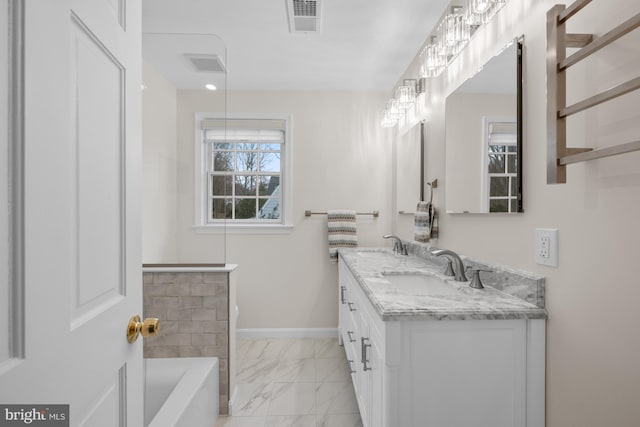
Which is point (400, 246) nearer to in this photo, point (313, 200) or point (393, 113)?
point (313, 200)

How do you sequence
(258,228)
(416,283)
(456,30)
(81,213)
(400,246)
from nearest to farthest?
(81,213) → (456,30) → (416,283) → (400,246) → (258,228)

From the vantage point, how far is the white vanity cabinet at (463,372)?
3.97 ft

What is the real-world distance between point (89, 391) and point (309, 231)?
279 centimetres

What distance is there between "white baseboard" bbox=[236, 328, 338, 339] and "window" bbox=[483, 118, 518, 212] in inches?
87.7

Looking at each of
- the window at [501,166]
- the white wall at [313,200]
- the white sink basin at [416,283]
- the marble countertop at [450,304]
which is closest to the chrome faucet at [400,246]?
the white wall at [313,200]

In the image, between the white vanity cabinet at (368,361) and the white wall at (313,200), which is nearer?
the white vanity cabinet at (368,361)

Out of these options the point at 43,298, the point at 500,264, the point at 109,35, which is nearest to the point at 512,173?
the point at 500,264

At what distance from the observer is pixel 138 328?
0.88 metres

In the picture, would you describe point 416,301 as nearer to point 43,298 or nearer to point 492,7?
point 43,298

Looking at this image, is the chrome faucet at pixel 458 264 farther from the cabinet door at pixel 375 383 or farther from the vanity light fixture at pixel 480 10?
the vanity light fixture at pixel 480 10

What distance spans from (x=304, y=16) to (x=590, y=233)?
1.93 meters

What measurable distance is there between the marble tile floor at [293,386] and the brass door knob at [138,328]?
4.77 ft

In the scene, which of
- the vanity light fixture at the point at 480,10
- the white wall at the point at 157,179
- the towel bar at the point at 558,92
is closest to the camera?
the towel bar at the point at 558,92

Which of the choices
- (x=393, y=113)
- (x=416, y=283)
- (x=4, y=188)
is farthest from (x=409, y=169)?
(x=4, y=188)
